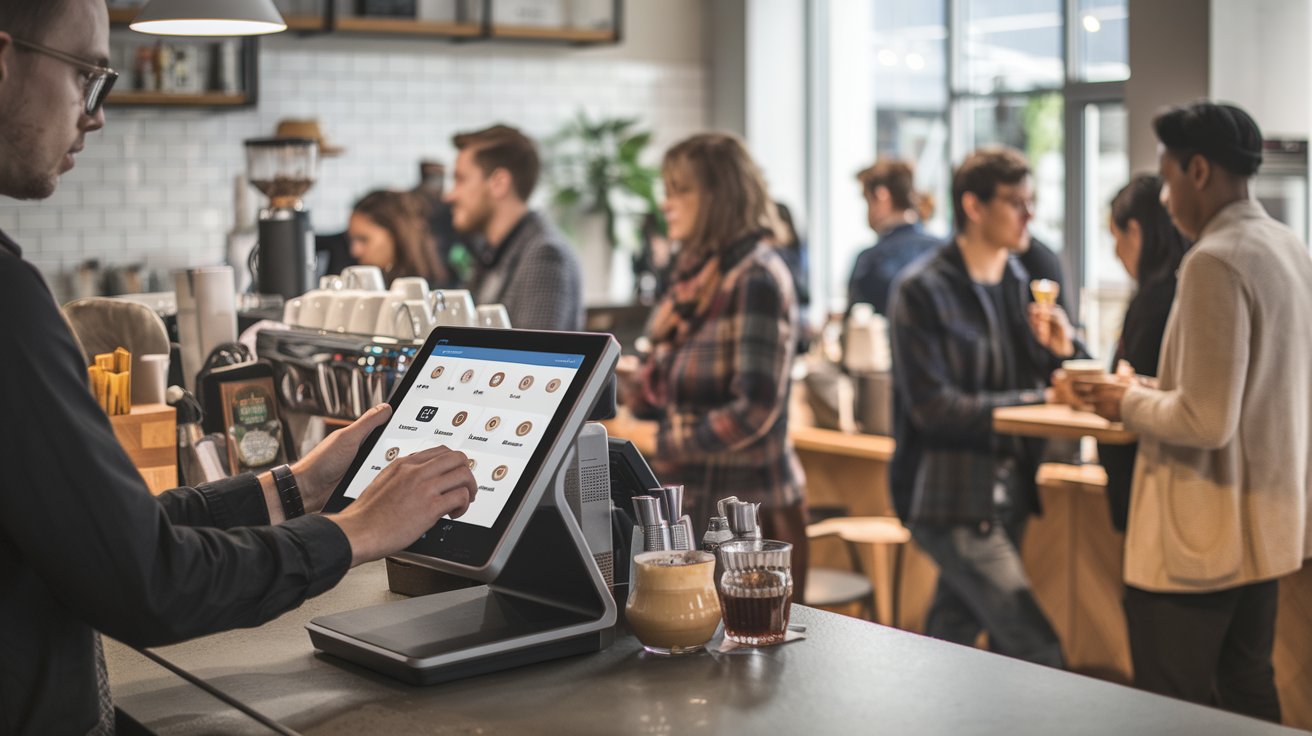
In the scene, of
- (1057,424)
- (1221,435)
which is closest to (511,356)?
(1221,435)

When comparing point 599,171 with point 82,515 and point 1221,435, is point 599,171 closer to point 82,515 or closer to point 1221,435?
point 1221,435

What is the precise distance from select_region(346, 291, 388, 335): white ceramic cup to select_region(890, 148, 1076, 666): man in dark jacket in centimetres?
171

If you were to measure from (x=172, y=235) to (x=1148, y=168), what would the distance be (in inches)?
190

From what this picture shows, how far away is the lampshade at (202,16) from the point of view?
333 centimetres

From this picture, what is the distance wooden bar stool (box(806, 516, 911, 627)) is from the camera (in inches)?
172

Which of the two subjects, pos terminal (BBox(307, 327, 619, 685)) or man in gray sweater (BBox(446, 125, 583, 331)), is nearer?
pos terminal (BBox(307, 327, 619, 685))

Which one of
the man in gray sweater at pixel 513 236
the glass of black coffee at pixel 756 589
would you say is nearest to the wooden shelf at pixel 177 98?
the man in gray sweater at pixel 513 236

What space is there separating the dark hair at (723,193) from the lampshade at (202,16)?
43.9 inches

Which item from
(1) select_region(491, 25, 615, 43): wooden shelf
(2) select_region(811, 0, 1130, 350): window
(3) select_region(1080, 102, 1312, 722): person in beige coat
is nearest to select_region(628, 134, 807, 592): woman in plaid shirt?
(3) select_region(1080, 102, 1312, 722): person in beige coat

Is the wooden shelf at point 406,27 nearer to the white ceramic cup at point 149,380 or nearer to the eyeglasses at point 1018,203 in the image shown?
the eyeglasses at point 1018,203

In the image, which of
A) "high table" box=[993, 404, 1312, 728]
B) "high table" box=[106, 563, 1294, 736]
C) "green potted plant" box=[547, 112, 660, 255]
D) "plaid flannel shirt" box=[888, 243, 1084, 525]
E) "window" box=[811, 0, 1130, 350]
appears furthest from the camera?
"green potted plant" box=[547, 112, 660, 255]

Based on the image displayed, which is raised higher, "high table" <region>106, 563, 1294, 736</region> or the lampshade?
the lampshade

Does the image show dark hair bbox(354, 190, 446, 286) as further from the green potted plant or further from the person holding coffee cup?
the green potted plant

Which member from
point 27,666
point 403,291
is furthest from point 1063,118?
point 27,666
